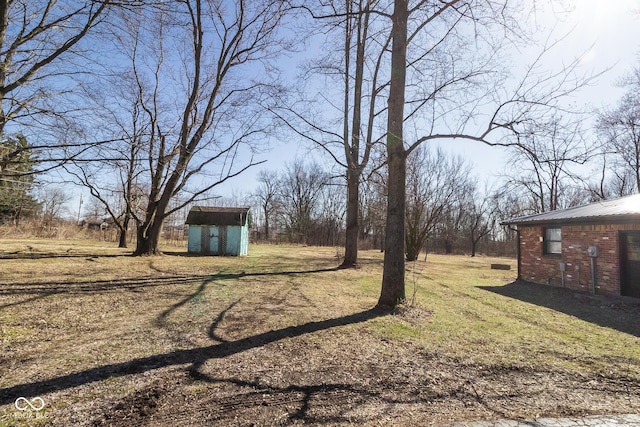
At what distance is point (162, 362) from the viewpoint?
3762 mm

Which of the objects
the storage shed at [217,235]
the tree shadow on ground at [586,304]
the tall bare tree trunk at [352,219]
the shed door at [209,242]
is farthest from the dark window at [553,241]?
the shed door at [209,242]

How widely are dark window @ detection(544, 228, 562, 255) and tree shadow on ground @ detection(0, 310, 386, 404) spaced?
35.1 ft

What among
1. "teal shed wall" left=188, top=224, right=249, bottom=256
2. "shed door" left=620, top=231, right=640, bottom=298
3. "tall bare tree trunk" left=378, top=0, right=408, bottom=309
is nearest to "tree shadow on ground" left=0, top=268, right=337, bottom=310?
"tall bare tree trunk" left=378, top=0, right=408, bottom=309

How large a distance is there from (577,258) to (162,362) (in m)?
12.8

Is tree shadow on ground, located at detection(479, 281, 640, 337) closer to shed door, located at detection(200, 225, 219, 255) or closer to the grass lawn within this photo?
the grass lawn

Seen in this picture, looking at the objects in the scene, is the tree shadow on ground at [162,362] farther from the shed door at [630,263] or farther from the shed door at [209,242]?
the shed door at [209,242]

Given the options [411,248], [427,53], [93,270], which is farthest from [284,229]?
[427,53]

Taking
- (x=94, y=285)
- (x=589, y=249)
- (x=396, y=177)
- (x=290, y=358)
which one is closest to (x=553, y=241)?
(x=589, y=249)

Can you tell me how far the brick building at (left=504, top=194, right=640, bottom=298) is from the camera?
31.6 ft

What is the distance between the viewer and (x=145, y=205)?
55.5 ft

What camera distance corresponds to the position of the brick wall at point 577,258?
995 cm

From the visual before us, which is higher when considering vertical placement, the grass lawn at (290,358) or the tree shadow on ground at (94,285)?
the tree shadow on ground at (94,285)

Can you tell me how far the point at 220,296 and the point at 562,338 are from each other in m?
6.49

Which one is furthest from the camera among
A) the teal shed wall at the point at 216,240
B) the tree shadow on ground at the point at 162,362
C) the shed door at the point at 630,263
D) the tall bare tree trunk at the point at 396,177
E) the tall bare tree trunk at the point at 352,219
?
the teal shed wall at the point at 216,240
